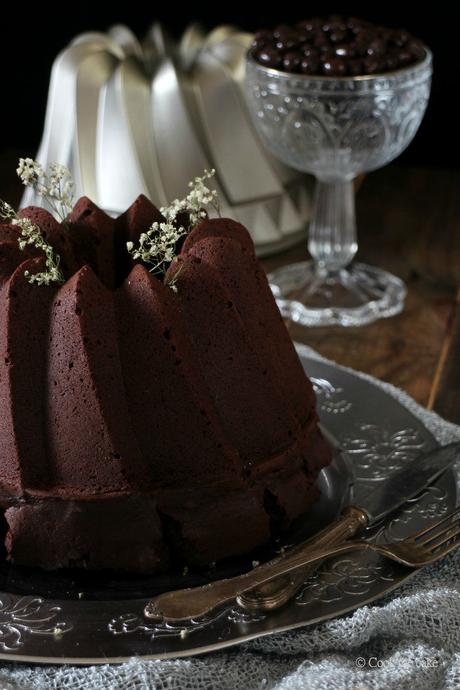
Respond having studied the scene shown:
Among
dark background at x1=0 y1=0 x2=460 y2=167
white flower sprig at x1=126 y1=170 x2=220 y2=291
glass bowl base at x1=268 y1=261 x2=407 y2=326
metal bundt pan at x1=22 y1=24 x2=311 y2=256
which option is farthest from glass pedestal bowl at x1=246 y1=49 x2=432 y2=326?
dark background at x1=0 y1=0 x2=460 y2=167

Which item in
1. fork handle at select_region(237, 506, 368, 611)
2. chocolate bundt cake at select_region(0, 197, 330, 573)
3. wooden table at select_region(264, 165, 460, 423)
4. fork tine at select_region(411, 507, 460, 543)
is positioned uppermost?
chocolate bundt cake at select_region(0, 197, 330, 573)

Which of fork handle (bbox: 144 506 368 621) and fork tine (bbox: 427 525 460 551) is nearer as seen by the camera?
fork handle (bbox: 144 506 368 621)

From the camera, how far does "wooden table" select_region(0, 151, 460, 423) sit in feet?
6.94

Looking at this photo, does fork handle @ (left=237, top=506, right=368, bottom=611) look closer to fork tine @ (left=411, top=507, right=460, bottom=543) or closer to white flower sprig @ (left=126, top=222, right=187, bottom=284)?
fork tine @ (left=411, top=507, right=460, bottom=543)

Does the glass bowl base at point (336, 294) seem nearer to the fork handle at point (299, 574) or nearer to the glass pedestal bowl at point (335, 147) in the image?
the glass pedestal bowl at point (335, 147)

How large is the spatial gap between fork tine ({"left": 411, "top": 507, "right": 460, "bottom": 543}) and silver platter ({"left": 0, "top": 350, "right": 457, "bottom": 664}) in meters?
0.02

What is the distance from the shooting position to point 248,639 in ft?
4.07

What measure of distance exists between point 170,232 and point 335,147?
0.89 metres

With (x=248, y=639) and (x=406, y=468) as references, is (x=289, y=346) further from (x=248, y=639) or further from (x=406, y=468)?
(x=248, y=639)

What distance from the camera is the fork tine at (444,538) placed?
4.61 feet

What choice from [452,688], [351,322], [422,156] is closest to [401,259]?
[351,322]

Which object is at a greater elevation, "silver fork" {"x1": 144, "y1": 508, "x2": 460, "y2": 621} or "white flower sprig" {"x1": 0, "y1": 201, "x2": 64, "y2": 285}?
"white flower sprig" {"x1": 0, "y1": 201, "x2": 64, "y2": 285}

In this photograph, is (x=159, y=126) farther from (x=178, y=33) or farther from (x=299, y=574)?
(x=299, y=574)

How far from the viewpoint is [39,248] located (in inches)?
58.7
